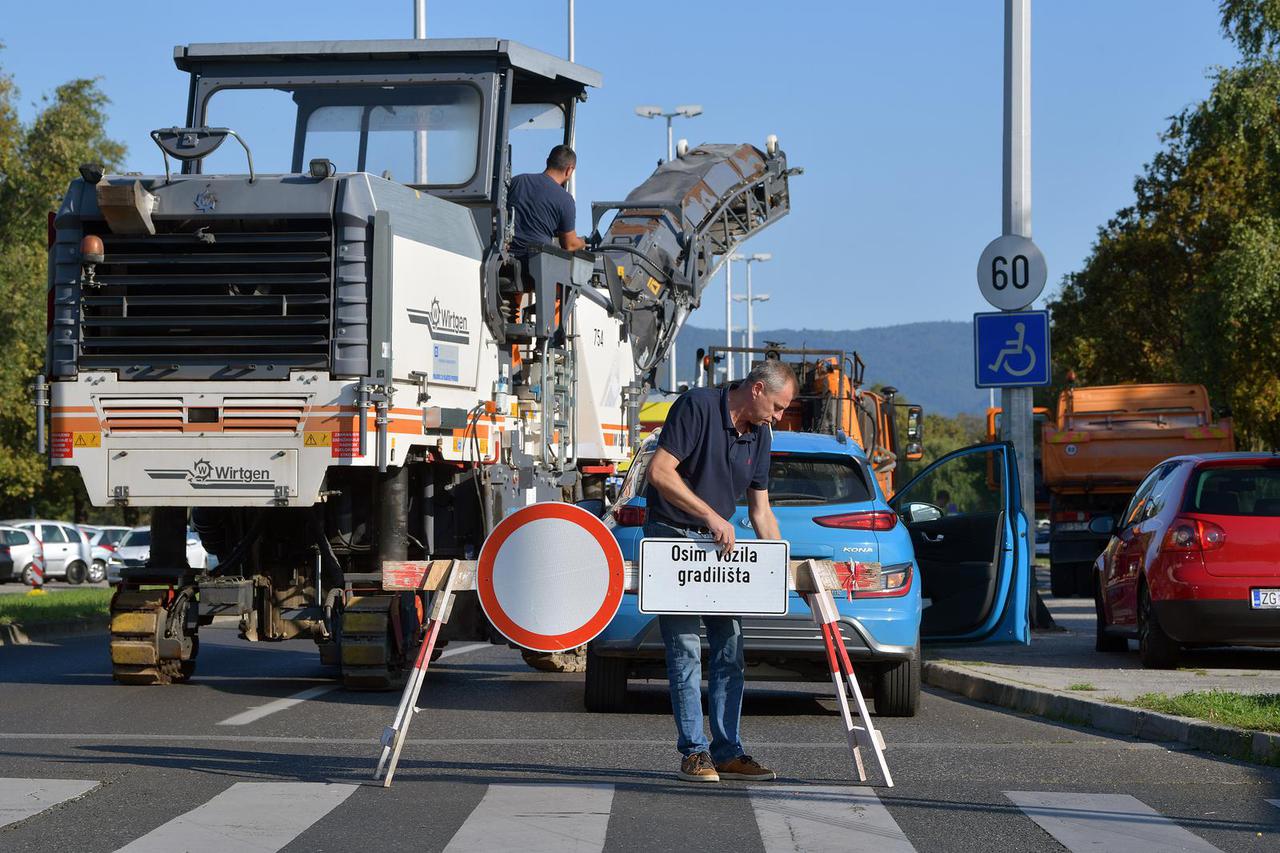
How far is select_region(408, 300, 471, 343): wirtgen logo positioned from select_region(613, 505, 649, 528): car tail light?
2011 mm

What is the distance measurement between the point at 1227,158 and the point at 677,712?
38615 millimetres

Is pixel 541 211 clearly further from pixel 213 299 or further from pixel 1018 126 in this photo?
pixel 1018 126

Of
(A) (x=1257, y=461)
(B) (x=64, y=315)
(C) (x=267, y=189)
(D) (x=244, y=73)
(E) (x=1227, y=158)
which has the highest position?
(E) (x=1227, y=158)

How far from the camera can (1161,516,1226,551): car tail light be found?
14297 mm

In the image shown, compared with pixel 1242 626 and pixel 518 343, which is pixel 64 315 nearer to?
pixel 518 343

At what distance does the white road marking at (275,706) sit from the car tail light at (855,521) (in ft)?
11.7

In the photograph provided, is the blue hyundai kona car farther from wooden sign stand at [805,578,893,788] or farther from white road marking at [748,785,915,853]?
white road marking at [748,785,915,853]

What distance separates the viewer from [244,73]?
14984mm

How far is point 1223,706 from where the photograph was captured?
11.1 metres

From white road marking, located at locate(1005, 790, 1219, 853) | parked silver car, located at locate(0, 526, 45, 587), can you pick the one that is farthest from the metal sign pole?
parked silver car, located at locate(0, 526, 45, 587)

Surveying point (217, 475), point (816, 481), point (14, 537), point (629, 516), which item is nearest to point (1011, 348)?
point (816, 481)

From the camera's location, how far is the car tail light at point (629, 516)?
12008 mm

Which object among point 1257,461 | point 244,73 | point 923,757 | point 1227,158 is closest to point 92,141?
point 1227,158

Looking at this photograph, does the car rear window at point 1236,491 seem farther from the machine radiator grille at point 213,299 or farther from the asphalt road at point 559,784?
the machine radiator grille at point 213,299
